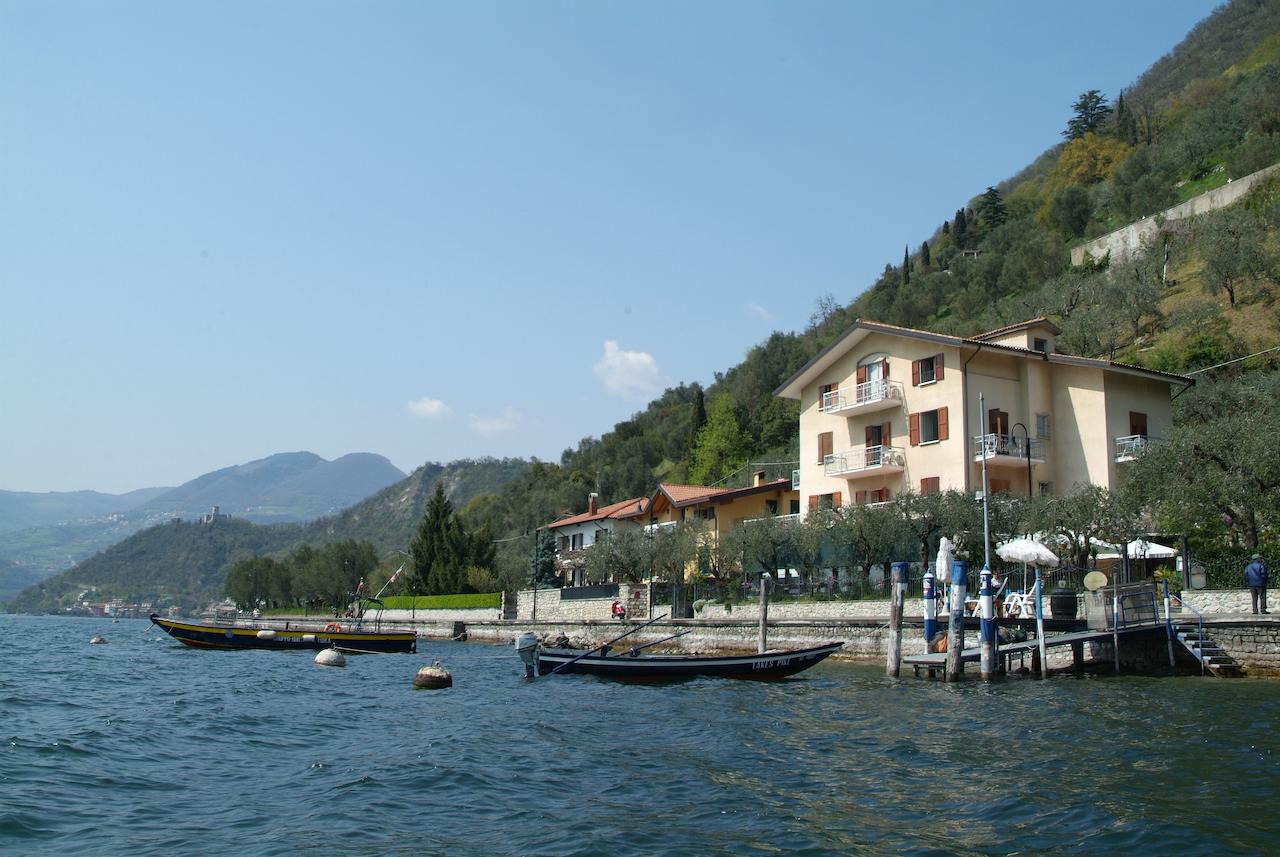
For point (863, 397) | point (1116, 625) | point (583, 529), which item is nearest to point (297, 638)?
point (583, 529)

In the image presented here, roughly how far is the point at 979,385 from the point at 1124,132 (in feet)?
246

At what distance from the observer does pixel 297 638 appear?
4809cm

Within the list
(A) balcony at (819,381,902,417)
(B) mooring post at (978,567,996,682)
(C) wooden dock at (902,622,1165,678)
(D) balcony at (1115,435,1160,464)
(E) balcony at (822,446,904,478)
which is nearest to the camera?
(B) mooring post at (978,567,996,682)

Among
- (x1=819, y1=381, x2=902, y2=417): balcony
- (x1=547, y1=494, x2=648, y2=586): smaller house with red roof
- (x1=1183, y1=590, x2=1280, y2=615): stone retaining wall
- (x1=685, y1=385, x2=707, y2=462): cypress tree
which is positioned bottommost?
(x1=1183, y1=590, x2=1280, y2=615): stone retaining wall

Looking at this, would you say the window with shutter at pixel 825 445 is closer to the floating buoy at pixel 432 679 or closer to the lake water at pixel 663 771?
the lake water at pixel 663 771

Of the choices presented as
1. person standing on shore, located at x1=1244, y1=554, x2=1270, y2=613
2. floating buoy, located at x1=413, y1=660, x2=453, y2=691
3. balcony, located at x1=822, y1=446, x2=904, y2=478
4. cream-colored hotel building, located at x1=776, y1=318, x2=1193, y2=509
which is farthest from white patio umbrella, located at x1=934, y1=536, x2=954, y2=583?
balcony, located at x1=822, y1=446, x2=904, y2=478

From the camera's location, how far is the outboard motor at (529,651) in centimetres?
2995

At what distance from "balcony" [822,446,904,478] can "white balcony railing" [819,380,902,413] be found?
205 centimetres

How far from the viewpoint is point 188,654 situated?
47.4m

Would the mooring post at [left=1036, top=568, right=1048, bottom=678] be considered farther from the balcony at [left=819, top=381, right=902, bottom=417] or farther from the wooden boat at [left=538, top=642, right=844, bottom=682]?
the balcony at [left=819, top=381, right=902, bottom=417]

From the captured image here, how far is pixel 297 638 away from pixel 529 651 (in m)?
22.5

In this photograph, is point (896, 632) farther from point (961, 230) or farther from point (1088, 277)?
point (961, 230)

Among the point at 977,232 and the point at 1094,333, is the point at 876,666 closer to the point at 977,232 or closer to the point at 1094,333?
the point at 1094,333

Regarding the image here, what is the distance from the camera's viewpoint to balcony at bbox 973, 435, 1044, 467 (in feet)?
136
